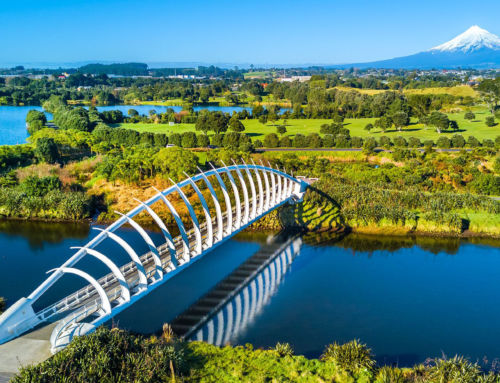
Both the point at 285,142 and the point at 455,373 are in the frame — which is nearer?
the point at 455,373

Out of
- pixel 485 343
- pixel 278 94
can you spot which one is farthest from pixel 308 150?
pixel 278 94

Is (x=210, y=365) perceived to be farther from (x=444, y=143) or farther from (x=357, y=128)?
(x=357, y=128)

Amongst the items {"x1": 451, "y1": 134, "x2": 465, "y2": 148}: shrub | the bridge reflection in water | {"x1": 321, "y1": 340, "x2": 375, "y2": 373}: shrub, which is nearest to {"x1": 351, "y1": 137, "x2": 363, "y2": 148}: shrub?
{"x1": 451, "y1": 134, "x2": 465, "y2": 148}: shrub

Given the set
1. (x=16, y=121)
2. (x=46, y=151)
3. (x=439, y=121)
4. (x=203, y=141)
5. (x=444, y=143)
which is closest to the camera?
(x=46, y=151)

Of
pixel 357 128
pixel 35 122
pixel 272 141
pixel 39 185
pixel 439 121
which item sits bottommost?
pixel 39 185

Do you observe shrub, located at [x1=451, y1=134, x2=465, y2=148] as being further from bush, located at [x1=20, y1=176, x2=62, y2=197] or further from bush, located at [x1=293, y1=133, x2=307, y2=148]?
bush, located at [x1=20, y1=176, x2=62, y2=197]

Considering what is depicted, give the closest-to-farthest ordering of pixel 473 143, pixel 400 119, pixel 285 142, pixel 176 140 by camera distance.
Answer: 1. pixel 473 143
2. pixel 285 142
3. pixel 176 140
4. pixel 400 119

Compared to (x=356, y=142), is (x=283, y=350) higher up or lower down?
lower down

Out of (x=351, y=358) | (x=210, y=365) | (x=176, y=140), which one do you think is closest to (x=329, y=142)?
(x=176, y=140)
